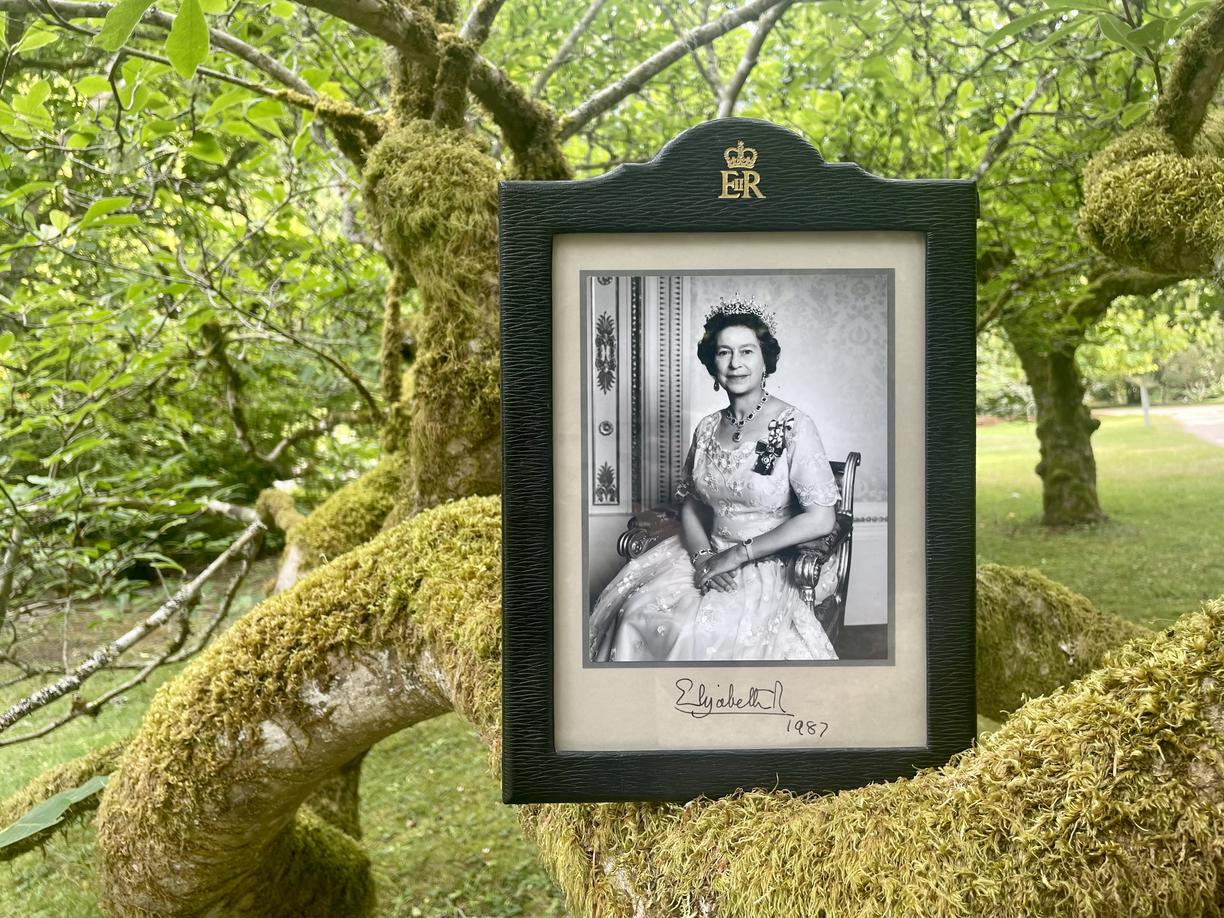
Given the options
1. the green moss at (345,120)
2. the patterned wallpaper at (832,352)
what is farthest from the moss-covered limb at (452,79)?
the patterned wallpaper at (832,352)

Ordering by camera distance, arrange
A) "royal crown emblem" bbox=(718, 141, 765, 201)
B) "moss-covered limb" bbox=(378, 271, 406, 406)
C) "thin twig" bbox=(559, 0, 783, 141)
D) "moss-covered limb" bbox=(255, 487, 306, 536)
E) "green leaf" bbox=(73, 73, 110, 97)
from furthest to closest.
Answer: "moss-covered limb" bbox=(255, 487, 306, 536), "moss-covered limb" bbox=(378, 271, 406, 406), "thin twig" bbox=(559, 0, 783, 141), "green leaf" bbox=(73, 73, 110, 97), "royal crown emblem" bbox=(718, 141, 765, 201)

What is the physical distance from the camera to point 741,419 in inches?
37.5

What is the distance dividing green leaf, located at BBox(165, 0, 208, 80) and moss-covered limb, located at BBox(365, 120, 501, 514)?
749 mm

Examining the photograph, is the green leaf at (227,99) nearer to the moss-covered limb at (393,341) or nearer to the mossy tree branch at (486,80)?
the mossy tree branch at (486,80)

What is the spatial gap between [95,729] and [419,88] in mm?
4325

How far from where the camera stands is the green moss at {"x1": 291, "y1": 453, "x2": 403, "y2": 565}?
8.42 feet

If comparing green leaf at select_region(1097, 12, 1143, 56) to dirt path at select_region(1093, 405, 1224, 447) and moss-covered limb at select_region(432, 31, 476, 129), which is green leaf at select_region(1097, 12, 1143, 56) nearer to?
moss-covered limb at select_region(432, 31, 476, 129)

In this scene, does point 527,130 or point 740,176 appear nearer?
point 740,176

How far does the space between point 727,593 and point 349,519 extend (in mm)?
1930

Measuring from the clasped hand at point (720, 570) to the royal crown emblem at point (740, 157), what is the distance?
45 centimetres

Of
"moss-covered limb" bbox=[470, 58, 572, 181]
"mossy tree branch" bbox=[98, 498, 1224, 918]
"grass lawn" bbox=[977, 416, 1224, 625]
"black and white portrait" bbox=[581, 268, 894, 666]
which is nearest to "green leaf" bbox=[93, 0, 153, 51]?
Result: "black and white portrait" bbox=[581, 268, 894, 666]

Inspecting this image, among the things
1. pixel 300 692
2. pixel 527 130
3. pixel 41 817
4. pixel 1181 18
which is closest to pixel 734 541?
pixel 300 692

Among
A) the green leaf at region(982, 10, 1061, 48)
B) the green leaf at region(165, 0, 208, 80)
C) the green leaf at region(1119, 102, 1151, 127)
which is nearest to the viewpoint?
the green leaf at region(165, 0, 208, 80)
